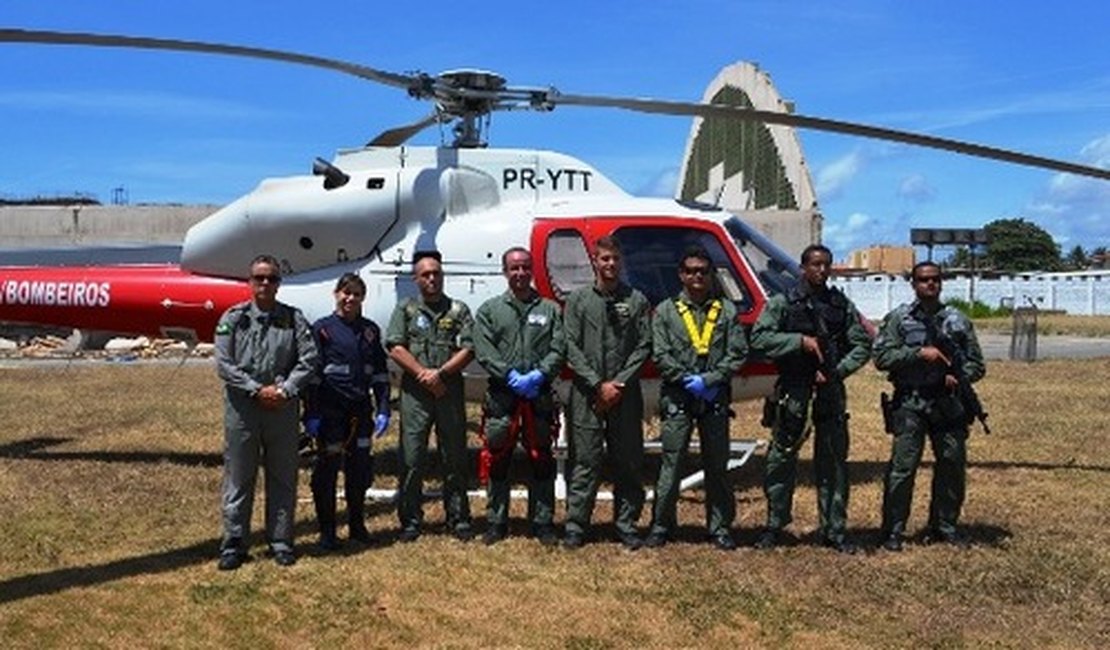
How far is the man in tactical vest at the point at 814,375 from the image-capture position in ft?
21.5

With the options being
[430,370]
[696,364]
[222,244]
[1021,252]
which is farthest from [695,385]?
[1021,252]

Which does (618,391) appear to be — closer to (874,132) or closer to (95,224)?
(874,132)

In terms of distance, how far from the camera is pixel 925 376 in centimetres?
664

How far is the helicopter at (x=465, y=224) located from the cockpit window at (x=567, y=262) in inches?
0.4

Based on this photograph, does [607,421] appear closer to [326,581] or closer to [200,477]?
[326,581]

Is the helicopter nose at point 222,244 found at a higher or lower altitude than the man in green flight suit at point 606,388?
higher

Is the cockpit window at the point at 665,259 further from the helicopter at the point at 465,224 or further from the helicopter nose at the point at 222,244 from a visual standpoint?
the helicopter nose at the point at 222,244

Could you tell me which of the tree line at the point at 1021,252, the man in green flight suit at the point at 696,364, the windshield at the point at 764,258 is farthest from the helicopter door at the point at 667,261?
the tree line at the point at 1021,252

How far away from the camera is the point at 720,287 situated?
8195mm

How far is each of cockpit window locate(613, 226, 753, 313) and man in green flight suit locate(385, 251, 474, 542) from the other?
1.74 meters

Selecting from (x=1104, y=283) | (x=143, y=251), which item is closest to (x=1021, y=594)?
(x=143, y=251)

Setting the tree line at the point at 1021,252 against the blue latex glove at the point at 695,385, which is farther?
the tree line at the point at 1021,252

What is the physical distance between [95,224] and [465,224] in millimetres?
38070

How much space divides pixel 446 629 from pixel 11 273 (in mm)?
6944
